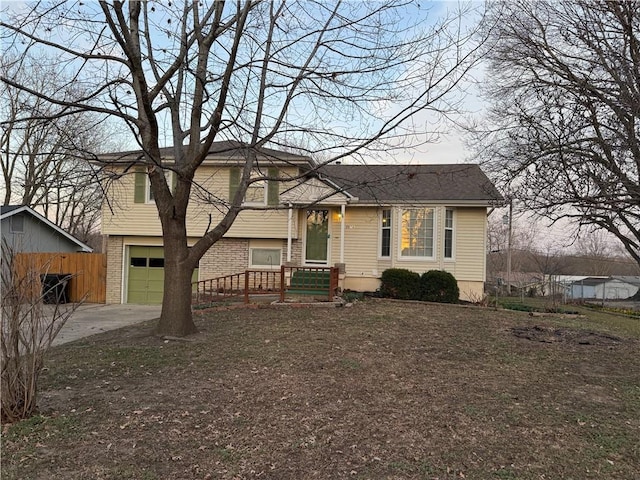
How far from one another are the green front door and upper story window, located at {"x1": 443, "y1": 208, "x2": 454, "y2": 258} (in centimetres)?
402

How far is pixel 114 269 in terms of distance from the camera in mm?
16438

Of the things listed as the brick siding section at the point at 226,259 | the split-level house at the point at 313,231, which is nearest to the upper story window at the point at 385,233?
the split-level house at the point at 313,231

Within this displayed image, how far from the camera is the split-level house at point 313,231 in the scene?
14898 millimetres

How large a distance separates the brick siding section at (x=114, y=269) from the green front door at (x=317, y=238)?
6907mm

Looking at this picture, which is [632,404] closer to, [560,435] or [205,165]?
[560,435]

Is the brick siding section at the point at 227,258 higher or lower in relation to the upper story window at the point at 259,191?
lower

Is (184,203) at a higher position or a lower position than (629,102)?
lower

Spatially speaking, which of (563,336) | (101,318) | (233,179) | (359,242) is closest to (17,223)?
(101,318)

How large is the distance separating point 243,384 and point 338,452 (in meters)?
1.99

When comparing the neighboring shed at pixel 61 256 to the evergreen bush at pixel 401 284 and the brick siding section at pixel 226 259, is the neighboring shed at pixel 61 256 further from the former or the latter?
the evergreen bush at pixel 401 284

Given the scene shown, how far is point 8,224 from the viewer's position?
19.1 metres

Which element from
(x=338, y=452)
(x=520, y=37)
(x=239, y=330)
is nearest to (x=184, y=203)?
(x=239, y=330)

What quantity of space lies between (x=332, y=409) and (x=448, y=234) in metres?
11.5

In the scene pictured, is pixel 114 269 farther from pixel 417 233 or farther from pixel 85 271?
pixel 417 233
